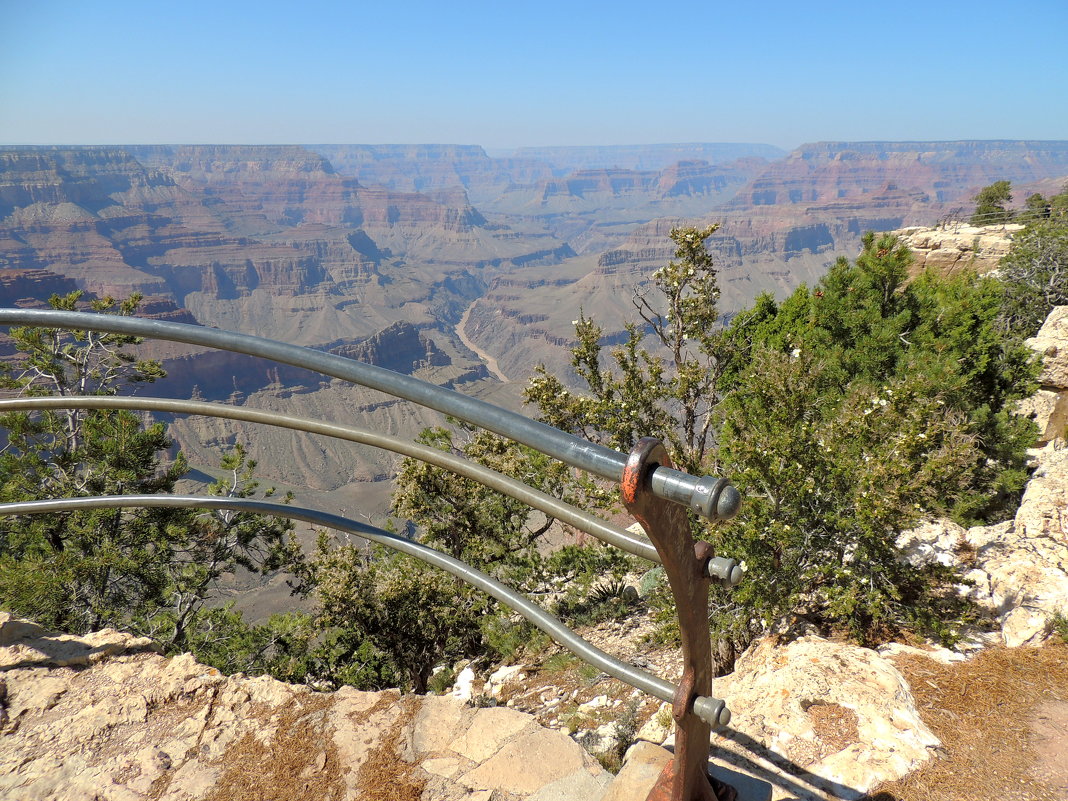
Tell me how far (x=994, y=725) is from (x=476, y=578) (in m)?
3.53

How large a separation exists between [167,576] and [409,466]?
459 cm

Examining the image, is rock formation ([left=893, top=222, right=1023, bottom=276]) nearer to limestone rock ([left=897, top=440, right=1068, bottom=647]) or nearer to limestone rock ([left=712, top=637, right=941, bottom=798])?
limestone rock ([left=897, top=440, right=1068, bottom=647])

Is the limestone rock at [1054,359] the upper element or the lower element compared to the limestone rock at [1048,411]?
upper

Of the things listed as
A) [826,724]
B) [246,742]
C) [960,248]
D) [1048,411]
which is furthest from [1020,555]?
[960,248]

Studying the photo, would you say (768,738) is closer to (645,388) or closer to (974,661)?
(974,661)

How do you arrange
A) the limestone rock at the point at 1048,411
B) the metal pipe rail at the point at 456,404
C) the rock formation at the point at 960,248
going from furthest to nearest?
1. the rock formation at the point at 960,248
2. the limestone rock at the point at 1048,411
3. the metal pipe rail at the point at 456,404

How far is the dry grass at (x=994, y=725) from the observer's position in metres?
3.28

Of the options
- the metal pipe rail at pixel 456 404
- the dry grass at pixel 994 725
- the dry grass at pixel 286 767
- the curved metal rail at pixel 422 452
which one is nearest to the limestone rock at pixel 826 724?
the dry grass at pixel 994 725

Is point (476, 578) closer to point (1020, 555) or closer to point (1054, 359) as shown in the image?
point (1020, 555)

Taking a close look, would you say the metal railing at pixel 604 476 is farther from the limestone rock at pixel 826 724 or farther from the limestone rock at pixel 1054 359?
the limestone rock at pixel 1054 359

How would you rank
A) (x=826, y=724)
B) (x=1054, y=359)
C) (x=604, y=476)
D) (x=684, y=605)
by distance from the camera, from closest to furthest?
1. (x=604, y=476)
2. (x=684, y=605)
3. (x=826, y=724)
4. (x=1054, y=359)

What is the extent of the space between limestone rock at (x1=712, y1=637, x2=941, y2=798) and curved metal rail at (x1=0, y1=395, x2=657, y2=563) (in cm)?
209

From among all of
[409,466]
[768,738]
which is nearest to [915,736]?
[768,738]

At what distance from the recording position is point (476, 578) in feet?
7.48
